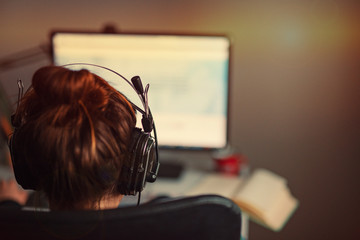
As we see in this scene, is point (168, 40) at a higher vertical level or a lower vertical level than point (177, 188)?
higher

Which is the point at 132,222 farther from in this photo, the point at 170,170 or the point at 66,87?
the point at 170,170

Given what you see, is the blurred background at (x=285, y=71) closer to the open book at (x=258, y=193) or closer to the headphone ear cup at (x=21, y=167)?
the open book at (x=258, y=193)

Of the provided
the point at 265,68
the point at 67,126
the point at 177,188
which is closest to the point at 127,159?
the point at 67,126

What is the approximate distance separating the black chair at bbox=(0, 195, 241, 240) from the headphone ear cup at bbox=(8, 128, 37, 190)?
0.13 m

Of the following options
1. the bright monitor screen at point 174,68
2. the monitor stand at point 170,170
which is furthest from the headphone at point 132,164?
the monitor stand at point 170,170

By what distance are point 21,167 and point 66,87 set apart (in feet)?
0.56

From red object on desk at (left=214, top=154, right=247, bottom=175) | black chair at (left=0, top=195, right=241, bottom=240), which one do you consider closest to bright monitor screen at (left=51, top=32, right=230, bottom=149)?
red object on desk at (left=214, top=154, right=247, bottom=175)

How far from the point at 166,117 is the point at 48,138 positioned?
0.70 meters

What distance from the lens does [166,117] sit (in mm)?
1168

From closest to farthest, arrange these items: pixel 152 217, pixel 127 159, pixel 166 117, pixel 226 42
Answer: pixel 152 217, pixel 127 159, pixel 226 42, pixel 166 117

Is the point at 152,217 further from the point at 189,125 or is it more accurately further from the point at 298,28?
the point at 298,28

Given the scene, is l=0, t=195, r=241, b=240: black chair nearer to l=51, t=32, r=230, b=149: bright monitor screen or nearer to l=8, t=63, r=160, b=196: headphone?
l=8, t=63, r=160, b=196: headphone

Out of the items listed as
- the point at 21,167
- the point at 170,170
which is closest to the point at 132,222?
the point at 21,167

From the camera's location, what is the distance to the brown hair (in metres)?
0.47
